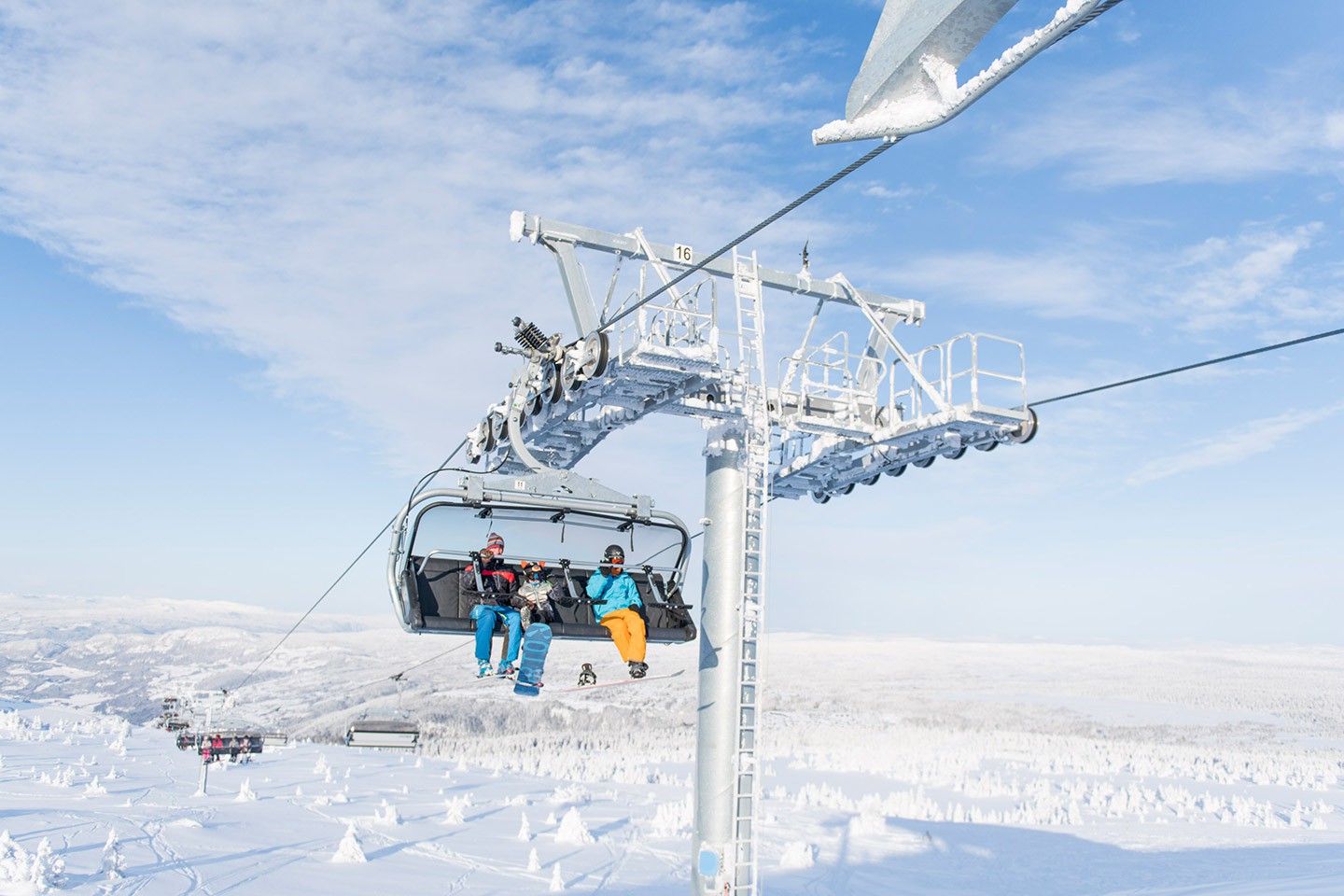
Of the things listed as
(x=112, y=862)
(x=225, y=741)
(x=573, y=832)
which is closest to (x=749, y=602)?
(x=112, y=862)

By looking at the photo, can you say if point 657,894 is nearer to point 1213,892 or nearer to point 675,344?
point 1213,892

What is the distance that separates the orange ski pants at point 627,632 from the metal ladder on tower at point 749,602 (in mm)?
2120

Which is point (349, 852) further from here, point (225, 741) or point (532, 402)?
point (532, 402)

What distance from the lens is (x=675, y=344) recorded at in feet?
38.9

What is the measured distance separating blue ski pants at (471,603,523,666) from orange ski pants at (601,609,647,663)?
114cm

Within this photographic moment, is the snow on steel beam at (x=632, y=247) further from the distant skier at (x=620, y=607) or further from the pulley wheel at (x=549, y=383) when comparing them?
the distant skier at (x=620, y=607)

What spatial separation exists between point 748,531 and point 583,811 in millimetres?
27423

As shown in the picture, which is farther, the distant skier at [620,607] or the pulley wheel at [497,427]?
the pulley wheel at [497,427]

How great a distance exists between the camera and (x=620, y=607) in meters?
11.5

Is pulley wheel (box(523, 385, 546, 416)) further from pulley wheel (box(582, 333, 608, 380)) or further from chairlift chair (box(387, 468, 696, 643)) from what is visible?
chairlift chair (box(387, 468, 696, 643))

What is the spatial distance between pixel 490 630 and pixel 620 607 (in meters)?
1.66

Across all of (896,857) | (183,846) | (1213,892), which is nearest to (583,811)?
(896,857)

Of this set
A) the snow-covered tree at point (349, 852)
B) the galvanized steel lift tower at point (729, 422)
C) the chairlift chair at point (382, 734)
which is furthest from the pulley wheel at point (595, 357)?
the snow-covered tree at point (349, 852)

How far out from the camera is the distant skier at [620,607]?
1133 cm
